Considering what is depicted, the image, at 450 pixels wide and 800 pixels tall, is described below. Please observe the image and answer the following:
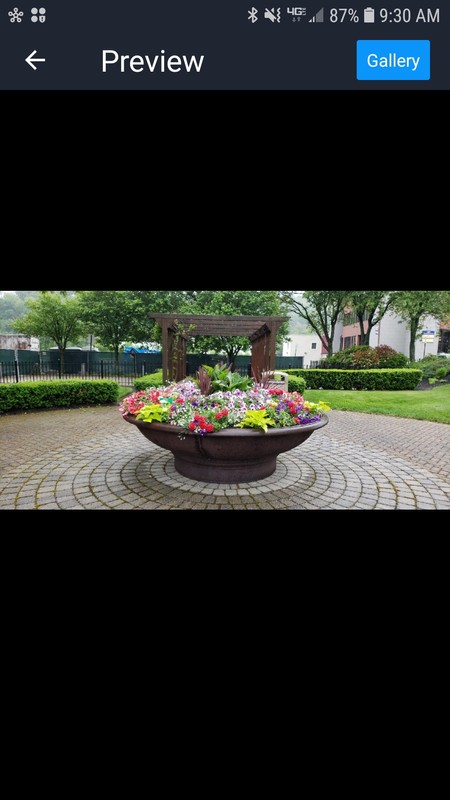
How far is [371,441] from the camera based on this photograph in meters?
7.34

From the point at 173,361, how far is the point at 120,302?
387 inches

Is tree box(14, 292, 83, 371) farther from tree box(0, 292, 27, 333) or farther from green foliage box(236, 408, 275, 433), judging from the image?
tree box(0, 292, 27, 333)

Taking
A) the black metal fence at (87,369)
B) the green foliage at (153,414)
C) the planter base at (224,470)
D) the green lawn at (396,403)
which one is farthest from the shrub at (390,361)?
the green foliage at (153,414)

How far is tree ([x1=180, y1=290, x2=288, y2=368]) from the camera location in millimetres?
16922

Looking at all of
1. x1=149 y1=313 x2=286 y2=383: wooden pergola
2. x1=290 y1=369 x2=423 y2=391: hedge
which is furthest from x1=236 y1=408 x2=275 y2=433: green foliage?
x1=290 y1=369 x2=423 y2=391: hedge

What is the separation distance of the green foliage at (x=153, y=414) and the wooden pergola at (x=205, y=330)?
17.3 ft

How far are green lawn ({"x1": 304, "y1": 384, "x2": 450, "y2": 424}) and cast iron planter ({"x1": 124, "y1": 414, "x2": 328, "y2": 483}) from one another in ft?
20.7

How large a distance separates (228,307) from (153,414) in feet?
42.3

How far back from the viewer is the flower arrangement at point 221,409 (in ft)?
14.6

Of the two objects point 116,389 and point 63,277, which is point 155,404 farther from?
point 116,389

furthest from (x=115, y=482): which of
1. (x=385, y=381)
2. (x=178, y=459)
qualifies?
(x=385, y=381)

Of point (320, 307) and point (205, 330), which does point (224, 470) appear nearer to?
point (205, 330)

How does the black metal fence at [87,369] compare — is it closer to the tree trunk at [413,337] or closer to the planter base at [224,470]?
the tree trunk at [413,337]

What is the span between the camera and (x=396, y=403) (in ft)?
38.5
